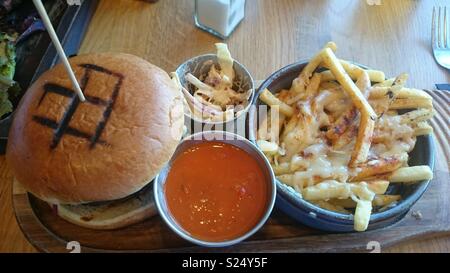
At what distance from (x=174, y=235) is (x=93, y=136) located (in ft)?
1.75

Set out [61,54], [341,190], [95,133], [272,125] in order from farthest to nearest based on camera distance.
Answer: 1. [272,125]
2. [341,190]
3. [95,133]
4. [61,54]

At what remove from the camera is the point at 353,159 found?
5.34 ft

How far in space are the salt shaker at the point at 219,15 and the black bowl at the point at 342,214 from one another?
0.63m

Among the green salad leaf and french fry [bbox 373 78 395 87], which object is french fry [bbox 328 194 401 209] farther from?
the green salad leaf

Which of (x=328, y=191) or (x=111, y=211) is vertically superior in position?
(x=328, y=191)

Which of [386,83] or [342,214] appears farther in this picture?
[386,83]

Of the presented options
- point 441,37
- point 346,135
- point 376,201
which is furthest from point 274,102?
point 441,37

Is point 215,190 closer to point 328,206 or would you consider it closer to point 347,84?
point 328,206

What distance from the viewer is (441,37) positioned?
8.02 feet

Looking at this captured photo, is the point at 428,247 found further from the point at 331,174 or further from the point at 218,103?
the point at 218,103

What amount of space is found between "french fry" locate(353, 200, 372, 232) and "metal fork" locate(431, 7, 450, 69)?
49.3 inches

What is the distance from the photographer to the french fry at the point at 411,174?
1617mm

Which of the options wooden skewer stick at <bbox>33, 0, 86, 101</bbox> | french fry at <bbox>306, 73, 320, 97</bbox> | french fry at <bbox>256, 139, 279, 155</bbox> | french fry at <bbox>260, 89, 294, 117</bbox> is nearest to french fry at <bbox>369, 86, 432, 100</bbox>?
french fry at <bbox>306, 73, 320, 97</bbox>
